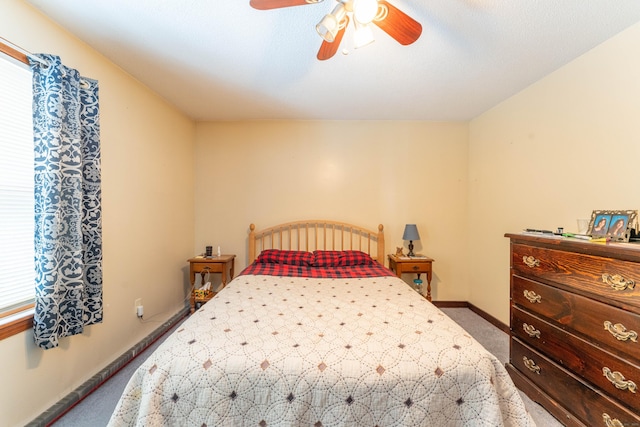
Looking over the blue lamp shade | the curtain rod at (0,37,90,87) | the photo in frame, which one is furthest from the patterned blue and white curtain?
the photo in frame

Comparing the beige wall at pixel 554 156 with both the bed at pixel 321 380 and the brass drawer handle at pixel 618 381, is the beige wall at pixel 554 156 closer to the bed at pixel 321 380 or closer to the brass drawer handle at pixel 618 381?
the brass drawer handle at pixel 618 381

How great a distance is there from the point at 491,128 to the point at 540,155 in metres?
0.80

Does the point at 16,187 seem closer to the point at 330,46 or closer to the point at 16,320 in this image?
the point at 16,320

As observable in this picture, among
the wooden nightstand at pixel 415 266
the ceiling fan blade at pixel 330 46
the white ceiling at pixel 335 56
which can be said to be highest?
the white ceiling at pixel 335 56

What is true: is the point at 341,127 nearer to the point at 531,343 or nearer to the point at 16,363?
the point at 531,343

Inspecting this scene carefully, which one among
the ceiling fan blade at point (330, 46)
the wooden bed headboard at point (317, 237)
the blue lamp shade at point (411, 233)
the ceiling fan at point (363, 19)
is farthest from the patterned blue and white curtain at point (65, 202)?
the blue lamp shade at point (411, 233)

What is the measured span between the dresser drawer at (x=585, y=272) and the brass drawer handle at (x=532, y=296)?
11 cm

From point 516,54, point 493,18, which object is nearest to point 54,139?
point 493,18

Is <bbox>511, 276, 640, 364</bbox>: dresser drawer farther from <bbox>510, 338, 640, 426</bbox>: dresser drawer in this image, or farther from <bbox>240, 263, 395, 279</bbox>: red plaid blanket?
→ <bbox>240, 263, 395, 279</bbox>: red plaid blanket

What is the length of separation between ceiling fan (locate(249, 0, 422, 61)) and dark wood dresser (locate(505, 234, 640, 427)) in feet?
4.99

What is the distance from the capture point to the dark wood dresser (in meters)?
1.23

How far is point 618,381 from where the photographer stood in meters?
1.26

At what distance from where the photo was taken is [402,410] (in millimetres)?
1079

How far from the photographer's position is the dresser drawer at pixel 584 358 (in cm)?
122
